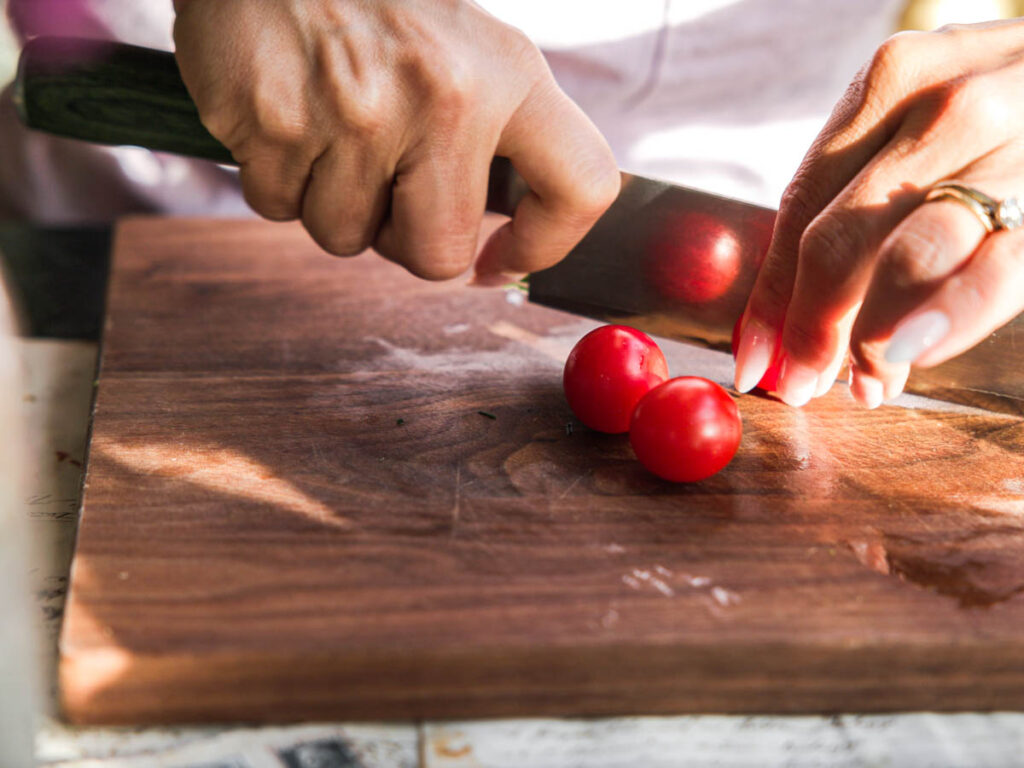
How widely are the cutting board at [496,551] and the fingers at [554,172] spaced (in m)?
0.20

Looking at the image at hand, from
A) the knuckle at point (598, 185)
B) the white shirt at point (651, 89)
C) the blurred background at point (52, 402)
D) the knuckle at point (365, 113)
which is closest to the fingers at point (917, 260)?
the knuckle at point (598, 185)

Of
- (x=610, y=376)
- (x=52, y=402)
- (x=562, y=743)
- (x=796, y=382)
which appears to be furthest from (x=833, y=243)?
(x=52, y=402)

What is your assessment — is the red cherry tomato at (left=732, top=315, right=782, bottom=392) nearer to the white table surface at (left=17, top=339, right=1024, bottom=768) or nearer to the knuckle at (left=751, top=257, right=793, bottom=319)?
the knuckle at (left=751, top=257, right=793, bottom=319)

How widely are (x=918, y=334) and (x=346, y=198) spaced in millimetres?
694

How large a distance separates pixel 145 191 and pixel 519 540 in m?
1.31

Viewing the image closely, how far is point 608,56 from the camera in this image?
176cm

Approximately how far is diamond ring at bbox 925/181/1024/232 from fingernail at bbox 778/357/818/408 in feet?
0.81

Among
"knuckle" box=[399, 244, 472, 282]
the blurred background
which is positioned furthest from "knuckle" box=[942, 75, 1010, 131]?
the blurred background

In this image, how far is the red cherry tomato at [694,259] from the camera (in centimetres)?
120

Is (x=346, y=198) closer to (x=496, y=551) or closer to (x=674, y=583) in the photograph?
(x=496, y=551)

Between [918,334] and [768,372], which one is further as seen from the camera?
[768,372]

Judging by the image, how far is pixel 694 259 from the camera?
1.23 meters

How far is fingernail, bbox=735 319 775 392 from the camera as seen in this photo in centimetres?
113

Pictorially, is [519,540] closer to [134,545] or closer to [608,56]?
[134,545]
